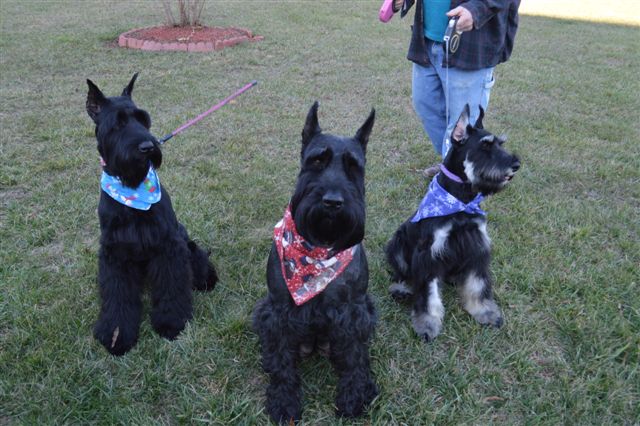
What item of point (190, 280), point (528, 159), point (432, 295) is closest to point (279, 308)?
point (190, 280)

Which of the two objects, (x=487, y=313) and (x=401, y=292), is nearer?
(x=487, y=313)

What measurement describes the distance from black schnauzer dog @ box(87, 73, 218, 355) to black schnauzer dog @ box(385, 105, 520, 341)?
5.49ft

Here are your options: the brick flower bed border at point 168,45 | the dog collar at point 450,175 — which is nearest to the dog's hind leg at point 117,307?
the dog collar at point 450,175

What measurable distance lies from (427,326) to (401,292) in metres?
0.41

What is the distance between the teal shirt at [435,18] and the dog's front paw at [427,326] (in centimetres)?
252

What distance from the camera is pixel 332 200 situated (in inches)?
85.5

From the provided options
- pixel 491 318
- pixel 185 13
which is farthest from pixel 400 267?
pixel 185 13

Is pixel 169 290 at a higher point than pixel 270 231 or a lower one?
higher

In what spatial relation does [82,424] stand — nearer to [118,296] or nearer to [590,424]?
[118,296]

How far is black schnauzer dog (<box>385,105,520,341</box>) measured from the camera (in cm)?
308

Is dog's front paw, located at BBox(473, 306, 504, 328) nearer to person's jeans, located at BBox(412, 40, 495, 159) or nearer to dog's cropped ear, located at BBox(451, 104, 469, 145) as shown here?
dog's cropped ear, located at BBox(451, 104, 469, 145)

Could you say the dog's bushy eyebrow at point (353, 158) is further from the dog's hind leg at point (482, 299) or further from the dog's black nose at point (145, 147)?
the dog's hind leg at point (482, 299)

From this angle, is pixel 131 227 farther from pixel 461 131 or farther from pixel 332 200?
pixel 461 131

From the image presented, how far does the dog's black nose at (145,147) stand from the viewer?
2736mm
